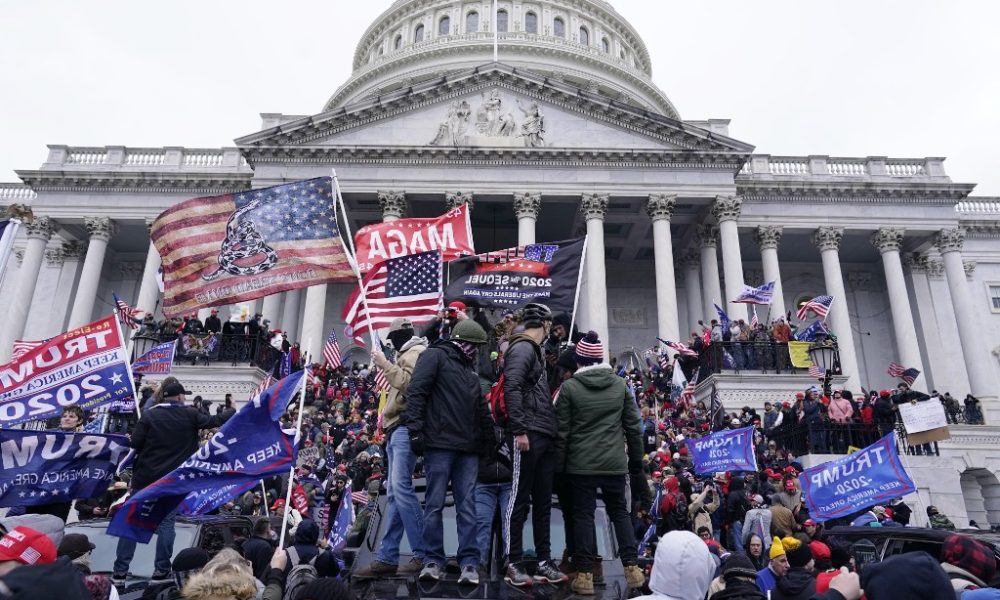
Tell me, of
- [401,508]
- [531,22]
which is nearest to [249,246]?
[401,508]

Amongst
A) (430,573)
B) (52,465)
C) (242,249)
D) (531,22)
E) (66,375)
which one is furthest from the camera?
(531,22)

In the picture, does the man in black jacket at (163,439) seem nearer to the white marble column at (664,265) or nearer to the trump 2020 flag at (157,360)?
the trump 2020 flag at (157,360)

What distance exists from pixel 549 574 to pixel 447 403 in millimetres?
1620

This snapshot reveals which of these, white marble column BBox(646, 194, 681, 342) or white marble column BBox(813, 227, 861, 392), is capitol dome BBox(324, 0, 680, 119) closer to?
white marble column BBox(646, 194, 681, 342)

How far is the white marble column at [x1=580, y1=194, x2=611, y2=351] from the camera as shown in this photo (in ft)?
96.7

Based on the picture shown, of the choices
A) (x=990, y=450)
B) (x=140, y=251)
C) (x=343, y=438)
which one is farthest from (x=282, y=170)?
(x=990, y=450)

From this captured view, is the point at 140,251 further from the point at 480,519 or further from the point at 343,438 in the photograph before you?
the point at 480,519

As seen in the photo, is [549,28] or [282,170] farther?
[549,28]

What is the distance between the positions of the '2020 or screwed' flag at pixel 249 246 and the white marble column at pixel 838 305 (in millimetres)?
25232

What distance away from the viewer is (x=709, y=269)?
111ft

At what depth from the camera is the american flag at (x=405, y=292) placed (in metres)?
11.4

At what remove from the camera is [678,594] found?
363 centimetres

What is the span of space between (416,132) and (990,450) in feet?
84.7

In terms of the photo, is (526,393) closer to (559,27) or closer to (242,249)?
(242,249)
